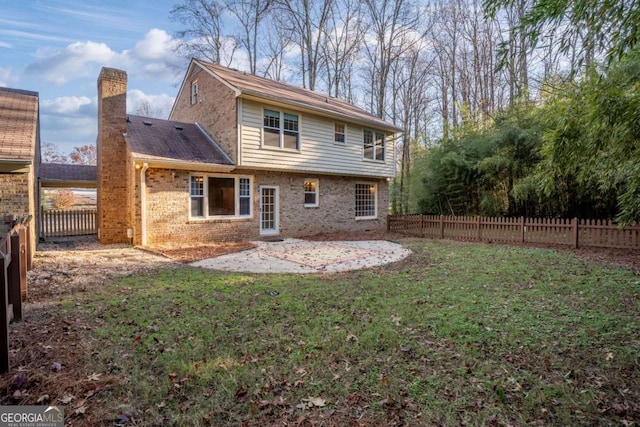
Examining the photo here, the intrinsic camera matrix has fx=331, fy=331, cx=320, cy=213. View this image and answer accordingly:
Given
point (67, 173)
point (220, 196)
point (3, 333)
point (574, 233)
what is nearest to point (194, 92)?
point (220, 196)

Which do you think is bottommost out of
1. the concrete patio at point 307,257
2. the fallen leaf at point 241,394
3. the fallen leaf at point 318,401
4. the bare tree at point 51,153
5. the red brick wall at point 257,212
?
the fallen leaf at point 318,401

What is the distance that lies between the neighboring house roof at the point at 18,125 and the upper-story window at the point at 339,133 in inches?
403

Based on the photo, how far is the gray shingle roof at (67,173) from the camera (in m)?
14.7

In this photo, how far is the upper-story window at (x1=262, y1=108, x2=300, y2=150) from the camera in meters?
12.3

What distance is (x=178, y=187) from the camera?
1085 centimetres

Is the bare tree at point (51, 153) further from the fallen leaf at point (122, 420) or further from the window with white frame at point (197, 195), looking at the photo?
the fallen leaf at point (122, 420)

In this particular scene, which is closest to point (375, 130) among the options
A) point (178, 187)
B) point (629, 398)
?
point (178, 187)

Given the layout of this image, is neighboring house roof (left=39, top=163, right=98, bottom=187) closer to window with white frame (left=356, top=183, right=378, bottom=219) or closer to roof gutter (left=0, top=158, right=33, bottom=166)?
roof gutter (left=0, top=158, right=33, bottom=166)

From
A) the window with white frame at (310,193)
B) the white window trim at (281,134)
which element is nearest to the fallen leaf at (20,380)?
the white window trim at (281,134)

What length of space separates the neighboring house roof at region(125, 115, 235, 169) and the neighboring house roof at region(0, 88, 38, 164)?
7.85 ft

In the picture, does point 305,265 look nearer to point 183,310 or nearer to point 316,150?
point 183,310

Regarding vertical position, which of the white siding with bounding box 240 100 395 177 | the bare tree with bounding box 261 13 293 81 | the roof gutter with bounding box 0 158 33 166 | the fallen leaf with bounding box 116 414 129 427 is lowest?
the fallen leaf with bounding box 116 414 129 427

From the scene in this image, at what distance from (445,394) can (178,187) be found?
33.3ft
